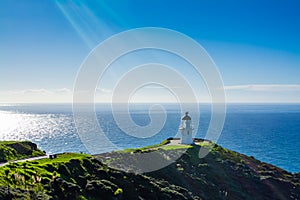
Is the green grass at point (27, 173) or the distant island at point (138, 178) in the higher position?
the green grass at point (27, 173)

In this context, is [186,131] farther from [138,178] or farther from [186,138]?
[138,178]

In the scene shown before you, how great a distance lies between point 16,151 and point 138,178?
16104mm

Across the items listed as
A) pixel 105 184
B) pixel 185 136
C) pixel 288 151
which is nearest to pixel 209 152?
pixel 185 136

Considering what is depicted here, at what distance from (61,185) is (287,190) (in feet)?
120

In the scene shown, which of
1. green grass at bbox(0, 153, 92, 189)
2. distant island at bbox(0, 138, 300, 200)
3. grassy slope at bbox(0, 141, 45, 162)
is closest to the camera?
green grass at bbox(0, 153, 92, 189)

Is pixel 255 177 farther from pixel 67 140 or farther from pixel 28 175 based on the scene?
pixel 67 140

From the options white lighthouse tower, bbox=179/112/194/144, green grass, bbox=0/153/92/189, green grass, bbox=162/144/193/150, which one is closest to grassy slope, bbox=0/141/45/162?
green grass, bbox=0/153/92/189

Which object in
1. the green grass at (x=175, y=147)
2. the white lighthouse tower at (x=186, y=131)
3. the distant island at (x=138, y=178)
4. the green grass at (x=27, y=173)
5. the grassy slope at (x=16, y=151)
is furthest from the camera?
the white lighthouse tower at (x=186, y=131)

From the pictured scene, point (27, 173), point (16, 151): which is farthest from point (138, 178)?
point (16, 151)

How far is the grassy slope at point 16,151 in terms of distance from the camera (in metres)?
30.2

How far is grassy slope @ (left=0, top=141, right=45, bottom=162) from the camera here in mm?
30231

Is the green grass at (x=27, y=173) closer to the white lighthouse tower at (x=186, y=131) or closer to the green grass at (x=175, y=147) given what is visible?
the green grass at (x=175, y=147)

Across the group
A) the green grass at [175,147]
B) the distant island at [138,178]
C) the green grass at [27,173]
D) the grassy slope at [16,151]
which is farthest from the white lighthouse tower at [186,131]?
the green grass at [27,173]

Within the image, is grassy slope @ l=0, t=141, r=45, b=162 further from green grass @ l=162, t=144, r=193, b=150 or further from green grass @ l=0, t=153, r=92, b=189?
green grass @ l=162, t=144, r=193, b=150
